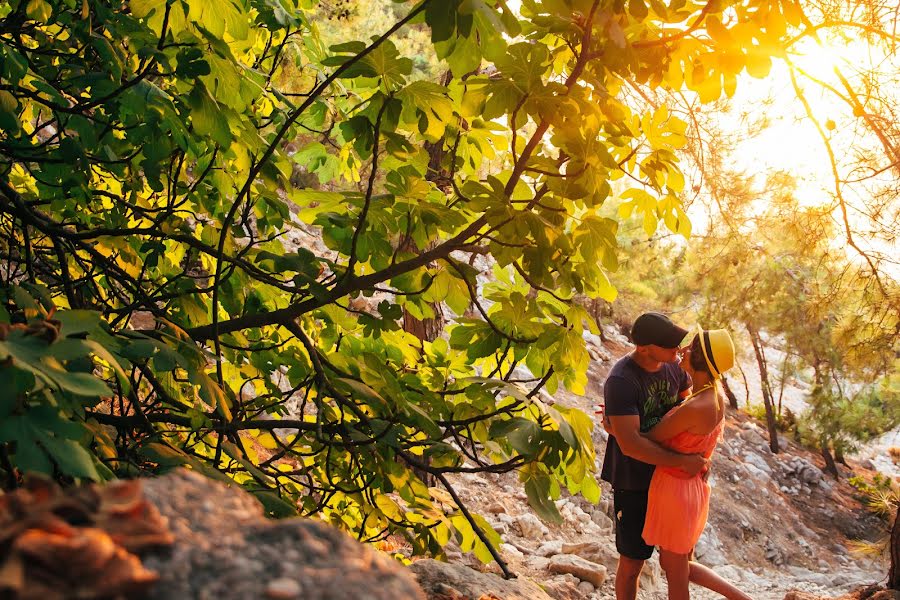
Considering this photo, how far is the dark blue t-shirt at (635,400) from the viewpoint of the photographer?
328cm

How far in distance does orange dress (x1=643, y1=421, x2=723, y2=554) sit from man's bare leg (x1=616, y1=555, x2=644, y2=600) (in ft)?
0.90

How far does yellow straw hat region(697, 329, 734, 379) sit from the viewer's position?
10.3 ft

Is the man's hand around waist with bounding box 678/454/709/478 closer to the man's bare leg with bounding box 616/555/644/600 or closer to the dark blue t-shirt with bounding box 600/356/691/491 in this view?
the dark blue t-shirt with bounding box 600/356/691/491

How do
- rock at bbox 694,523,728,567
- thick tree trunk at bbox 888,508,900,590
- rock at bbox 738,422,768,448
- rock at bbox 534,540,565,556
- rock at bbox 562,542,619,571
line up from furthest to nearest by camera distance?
rock at bbox 738,422,768,448 → rock at bbox 694,523,728,567 → rock at bbox 534,540,565,556 → rock at bbox 562,542,619,571 → thick tree trunk at bbox 888,508,900,590

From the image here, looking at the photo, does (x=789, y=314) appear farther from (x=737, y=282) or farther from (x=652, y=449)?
(x=652, y=449)

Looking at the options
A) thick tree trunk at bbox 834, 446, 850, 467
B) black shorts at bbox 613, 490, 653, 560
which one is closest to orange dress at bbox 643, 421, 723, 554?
black shorts at bbox 613, 490, 653, 560

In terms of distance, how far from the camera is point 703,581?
3809 millimetres

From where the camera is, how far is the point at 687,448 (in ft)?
10.7

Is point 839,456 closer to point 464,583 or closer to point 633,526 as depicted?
point 633,526

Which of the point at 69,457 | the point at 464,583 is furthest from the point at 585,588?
the point at 69,457

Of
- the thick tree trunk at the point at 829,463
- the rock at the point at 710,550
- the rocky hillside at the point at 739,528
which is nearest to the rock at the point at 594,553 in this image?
the rocky hillside at the point at 739,528

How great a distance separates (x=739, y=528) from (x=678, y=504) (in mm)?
8472

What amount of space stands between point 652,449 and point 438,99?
214cm

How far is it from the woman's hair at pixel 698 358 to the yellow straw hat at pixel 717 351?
27 mm
